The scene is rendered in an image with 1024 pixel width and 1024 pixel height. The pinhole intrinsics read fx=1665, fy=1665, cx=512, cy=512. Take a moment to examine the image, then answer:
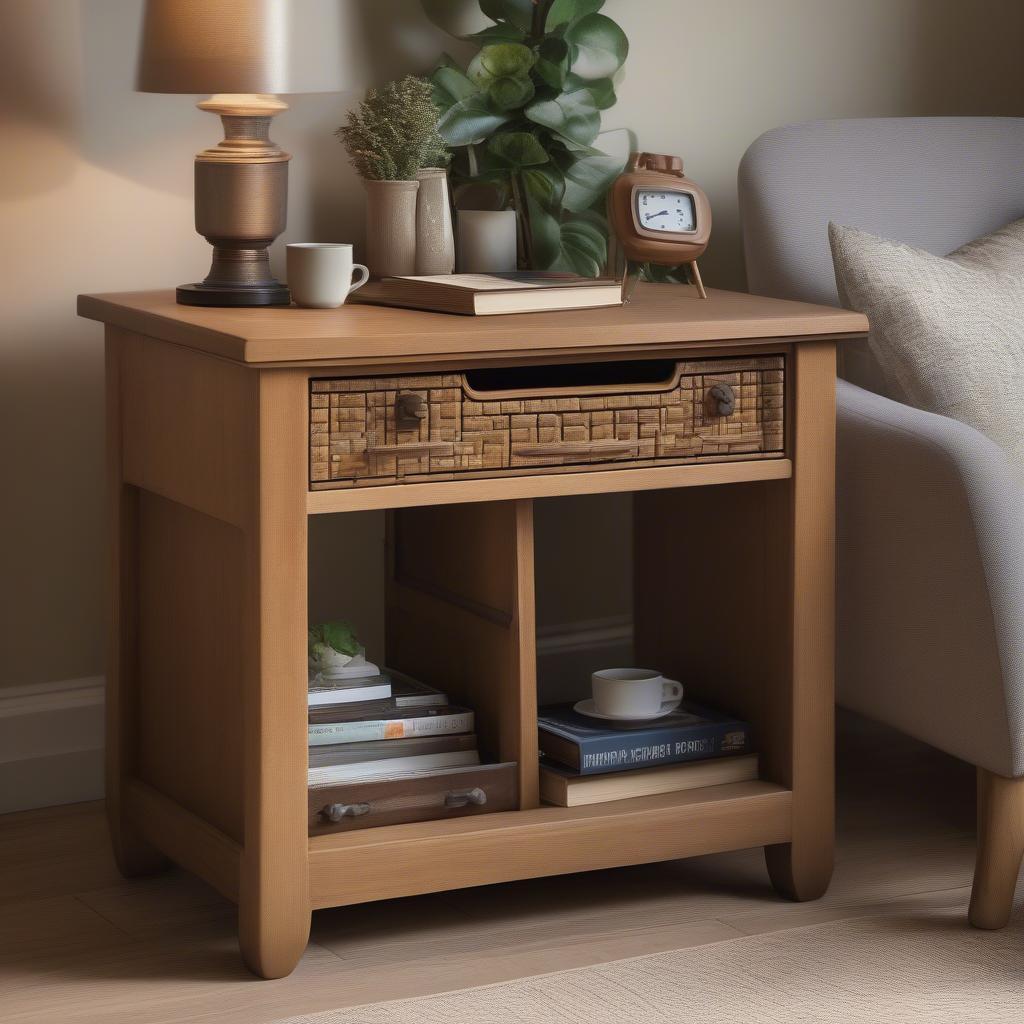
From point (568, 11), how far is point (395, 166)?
0.35 meters

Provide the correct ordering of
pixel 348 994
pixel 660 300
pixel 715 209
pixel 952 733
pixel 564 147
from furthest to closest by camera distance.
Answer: pixel 715 209 → pixel 564 147 → pixel 660 300 → pixel 952 733 → pixel 348 994

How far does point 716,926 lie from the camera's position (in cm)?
180

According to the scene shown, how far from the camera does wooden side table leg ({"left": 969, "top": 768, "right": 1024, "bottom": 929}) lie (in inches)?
68.3

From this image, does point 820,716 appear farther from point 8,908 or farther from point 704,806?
point 8,908

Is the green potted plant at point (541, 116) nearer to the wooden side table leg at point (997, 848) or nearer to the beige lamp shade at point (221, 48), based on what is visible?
the beige lamp shade at point (221, 48)

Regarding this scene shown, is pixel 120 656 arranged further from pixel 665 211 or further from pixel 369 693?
pixel 665 211

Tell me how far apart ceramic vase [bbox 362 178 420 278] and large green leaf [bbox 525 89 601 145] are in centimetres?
25

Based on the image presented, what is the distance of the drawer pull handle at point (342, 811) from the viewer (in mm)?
1675

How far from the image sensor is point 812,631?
1821mm

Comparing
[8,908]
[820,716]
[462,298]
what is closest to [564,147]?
[462,298]

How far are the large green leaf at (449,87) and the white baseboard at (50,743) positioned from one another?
869 mm

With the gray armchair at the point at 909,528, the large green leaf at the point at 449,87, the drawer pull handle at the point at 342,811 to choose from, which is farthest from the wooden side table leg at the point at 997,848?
the large green leaf at the point at 449,87

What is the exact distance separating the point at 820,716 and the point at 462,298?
24.0 inches

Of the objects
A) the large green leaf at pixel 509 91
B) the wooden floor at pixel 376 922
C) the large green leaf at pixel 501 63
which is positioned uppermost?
the large green leaf at pixel 501 63
